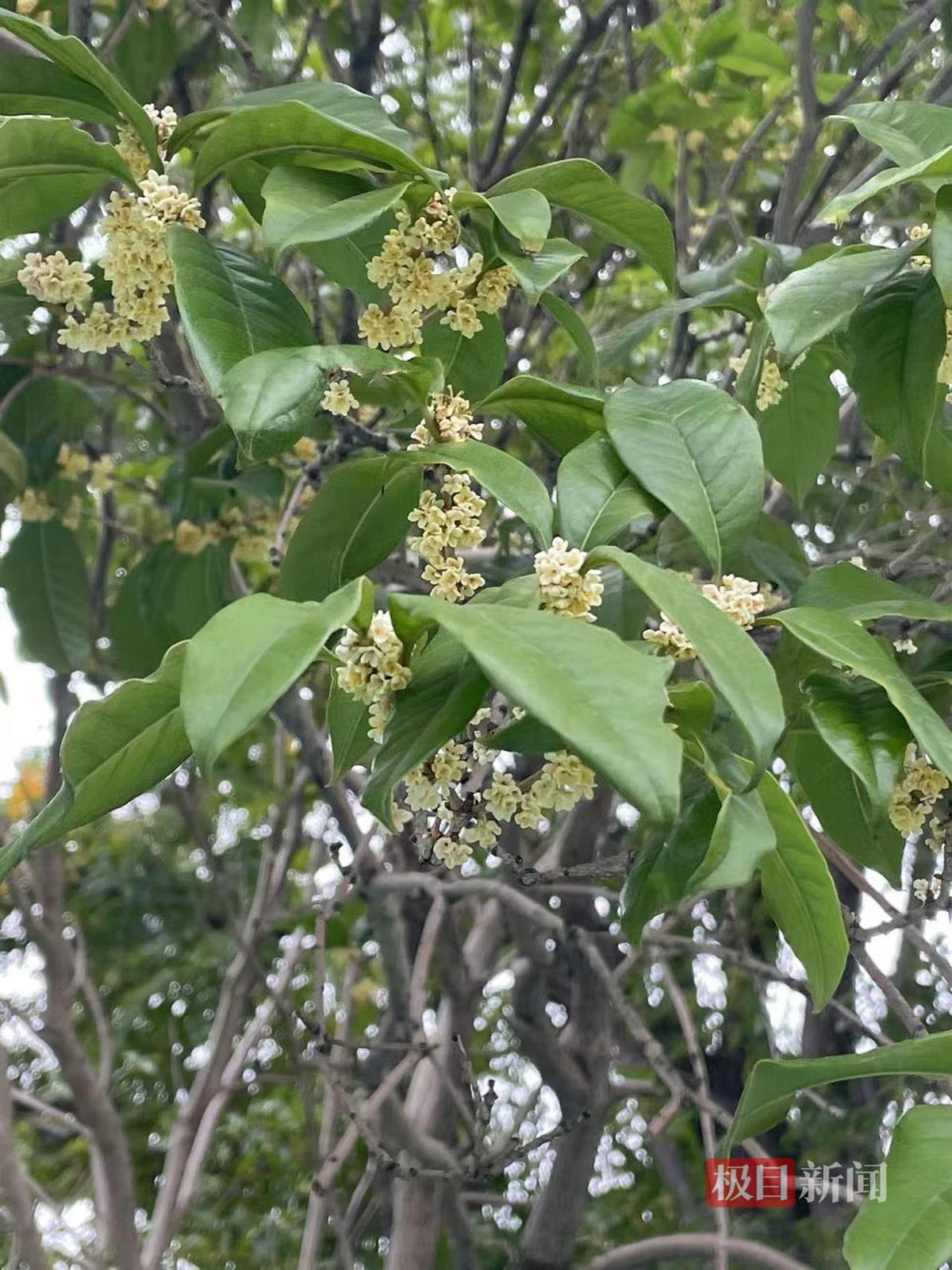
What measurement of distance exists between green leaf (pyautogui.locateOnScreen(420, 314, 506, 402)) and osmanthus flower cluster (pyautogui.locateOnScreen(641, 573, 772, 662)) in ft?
0.74

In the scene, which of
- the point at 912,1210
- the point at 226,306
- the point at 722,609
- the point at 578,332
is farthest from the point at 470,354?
the point at 912,1210

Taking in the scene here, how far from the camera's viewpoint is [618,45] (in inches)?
69.0

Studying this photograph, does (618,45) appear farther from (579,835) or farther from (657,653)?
(657,653)

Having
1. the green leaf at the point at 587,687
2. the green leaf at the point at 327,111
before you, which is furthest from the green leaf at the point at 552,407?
the green leaf at the point at 587,687

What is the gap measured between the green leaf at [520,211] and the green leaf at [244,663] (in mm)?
238

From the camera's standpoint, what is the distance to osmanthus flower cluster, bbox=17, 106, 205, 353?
65 cm

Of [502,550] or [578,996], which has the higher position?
[502,550]

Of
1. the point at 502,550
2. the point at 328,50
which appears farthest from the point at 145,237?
the point at 328,50

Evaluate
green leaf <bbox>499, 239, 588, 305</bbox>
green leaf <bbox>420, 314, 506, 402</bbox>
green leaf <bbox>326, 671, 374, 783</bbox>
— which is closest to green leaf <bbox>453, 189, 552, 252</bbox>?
green leaf <bbox>499, 239, 588, 305</bbox>

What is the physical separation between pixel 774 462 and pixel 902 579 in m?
0.28

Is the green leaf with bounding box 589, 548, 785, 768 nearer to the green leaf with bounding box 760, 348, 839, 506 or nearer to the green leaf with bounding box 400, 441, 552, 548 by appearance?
the green leaf with bounding box 400, 441, 552, 548

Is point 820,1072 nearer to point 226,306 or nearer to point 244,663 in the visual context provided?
point 244,663

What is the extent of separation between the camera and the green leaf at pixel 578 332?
70cm

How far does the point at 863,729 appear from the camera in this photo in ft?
1.91
